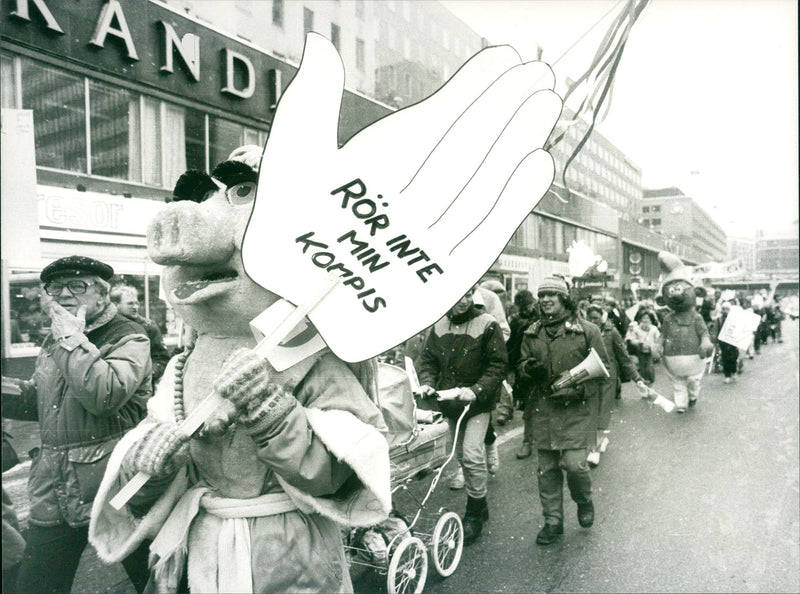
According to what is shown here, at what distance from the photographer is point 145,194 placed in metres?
1.91

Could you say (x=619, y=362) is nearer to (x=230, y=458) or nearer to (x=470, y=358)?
(x=470, y=358)

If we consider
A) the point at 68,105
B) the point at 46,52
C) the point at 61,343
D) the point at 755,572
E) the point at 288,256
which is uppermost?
the point at 46,52

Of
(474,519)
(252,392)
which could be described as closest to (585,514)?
(474,519)

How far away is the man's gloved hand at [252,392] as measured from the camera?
139 cm

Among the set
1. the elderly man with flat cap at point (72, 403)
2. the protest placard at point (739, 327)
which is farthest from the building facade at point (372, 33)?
the protest placard at point (739, 327)

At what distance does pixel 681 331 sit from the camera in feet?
11.6

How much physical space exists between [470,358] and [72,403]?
2.36 metres

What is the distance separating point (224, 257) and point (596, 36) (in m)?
1.31

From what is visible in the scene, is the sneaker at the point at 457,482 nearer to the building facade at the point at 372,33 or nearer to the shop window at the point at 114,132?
the building facade at the point at 372,33

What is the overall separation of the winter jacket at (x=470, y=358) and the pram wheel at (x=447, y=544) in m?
→ 0.76

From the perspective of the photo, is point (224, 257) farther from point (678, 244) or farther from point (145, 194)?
point (678, 244)

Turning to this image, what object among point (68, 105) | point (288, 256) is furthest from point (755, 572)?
point (68, 105)

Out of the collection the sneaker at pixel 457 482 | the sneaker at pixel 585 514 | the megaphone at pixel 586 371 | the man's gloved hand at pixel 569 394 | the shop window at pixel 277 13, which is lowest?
the sneaker at pixel 457 482

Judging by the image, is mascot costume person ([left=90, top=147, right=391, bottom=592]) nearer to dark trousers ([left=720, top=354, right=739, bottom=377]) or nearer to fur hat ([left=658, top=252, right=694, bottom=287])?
fur hat ([left=658, top=252, right=694, bottom=287])
